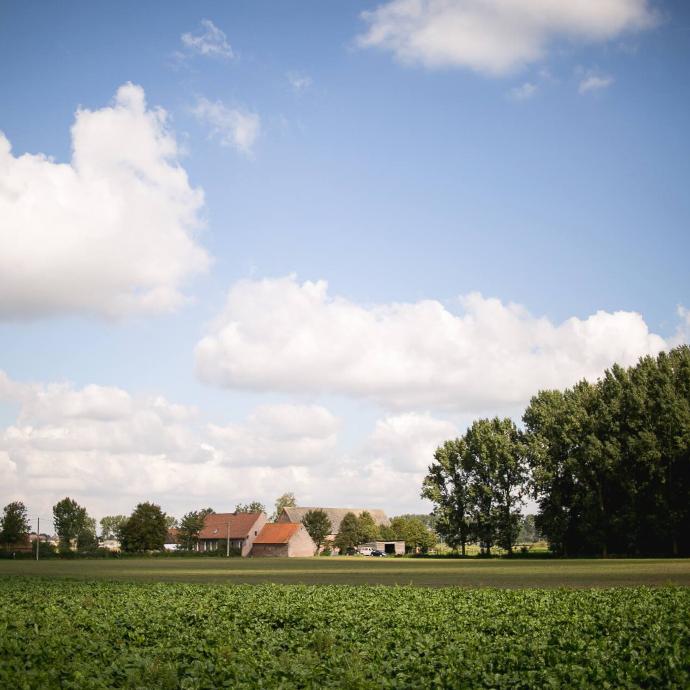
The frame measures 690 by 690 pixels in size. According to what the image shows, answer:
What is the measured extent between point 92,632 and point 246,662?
6.17 meters

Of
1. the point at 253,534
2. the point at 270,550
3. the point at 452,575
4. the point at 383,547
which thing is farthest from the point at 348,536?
the point at 452,575

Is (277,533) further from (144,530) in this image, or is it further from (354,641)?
(354,641)

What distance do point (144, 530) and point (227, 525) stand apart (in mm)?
34240

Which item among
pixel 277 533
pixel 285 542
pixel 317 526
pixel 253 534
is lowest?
pixel 285 542

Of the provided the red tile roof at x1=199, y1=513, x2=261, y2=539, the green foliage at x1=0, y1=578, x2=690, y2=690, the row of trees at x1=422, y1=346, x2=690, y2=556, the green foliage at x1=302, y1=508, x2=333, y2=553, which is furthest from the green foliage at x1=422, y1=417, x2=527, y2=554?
the green foliage at x1=0, y1=578, x2=690, y2=690

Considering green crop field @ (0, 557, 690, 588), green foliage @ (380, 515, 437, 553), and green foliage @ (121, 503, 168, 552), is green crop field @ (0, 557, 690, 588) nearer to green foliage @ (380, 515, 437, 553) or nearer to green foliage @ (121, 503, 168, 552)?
green foliage @ (121, 503, 168, 552)

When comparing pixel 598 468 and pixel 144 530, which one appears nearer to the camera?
pixel 598 468

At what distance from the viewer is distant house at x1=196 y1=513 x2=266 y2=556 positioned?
16438cm

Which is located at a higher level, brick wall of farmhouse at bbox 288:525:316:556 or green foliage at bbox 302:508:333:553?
green foliage at bbox 302:508:333:553

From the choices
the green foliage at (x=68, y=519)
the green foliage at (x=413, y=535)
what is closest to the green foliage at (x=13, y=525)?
the green foliage at (x=68, y=519)

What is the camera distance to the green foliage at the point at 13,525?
144375 mm

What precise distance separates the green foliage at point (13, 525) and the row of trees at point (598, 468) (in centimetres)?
8481

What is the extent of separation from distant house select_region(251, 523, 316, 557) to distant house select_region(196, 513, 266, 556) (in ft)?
18.1

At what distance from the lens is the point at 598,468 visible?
280 feet
